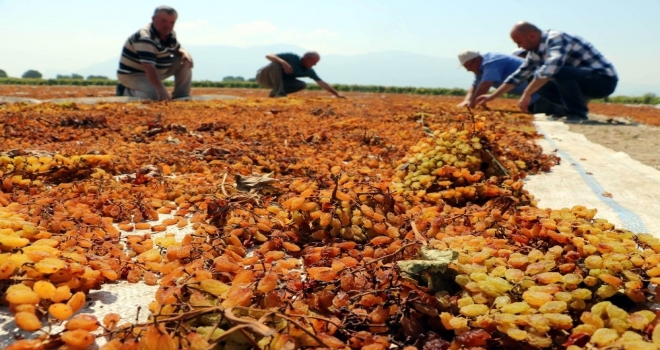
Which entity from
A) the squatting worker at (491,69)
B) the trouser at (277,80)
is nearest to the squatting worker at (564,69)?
the squatting worker at (491,69)

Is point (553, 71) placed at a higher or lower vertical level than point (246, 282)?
higher

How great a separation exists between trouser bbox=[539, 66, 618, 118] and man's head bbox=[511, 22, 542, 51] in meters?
0.68

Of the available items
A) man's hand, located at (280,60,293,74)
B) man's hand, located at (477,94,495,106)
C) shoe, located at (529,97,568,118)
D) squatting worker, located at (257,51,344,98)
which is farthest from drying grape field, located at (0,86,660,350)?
squatting worker, located at (257,51,344,98)

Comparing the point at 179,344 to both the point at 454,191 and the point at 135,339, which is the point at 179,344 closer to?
the point at 135,339

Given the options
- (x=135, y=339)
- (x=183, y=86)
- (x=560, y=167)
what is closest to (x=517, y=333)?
(x=135, y=339)

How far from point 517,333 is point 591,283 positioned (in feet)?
1.28

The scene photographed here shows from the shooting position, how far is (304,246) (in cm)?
204

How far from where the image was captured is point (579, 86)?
27.3ft

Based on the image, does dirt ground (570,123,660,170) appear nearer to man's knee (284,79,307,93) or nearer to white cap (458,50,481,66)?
white cap (458,50,481,66)

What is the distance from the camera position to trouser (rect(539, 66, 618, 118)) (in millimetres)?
8148

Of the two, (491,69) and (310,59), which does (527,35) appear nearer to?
(491,69)

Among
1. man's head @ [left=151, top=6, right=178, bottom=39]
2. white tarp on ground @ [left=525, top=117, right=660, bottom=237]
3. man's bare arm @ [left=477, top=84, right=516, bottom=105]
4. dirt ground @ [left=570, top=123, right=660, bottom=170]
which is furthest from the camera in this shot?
man's head @ [left=151, top=6, right=178, bottom=39]

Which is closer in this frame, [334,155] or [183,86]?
[334,155]

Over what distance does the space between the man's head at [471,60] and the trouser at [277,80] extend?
231 inches
